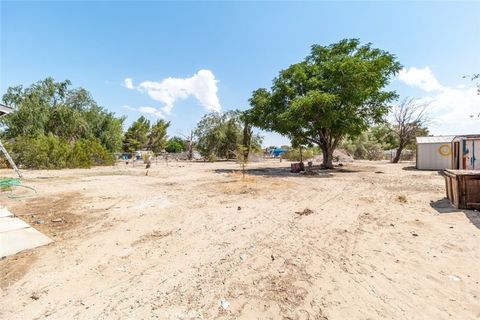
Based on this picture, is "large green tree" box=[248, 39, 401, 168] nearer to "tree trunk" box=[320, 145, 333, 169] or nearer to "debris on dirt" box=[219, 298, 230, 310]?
"tree trunk" box=[320, 145, 333, 169]

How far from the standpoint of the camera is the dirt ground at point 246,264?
2.84 m

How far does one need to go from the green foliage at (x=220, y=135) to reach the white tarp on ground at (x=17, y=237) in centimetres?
3093

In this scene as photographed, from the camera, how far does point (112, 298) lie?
3016mm

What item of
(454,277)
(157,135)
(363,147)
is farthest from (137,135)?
(454,277)

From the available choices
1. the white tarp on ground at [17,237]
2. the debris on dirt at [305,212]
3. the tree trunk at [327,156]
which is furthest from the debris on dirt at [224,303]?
the tree trunk at [327,156]

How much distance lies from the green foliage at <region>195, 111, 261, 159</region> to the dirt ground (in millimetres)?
29943

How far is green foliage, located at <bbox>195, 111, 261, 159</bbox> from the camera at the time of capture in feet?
121

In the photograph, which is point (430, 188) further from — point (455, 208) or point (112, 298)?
point (112, 298)

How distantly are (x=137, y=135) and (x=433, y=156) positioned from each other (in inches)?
1862

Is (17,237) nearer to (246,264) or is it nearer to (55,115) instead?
(246,264)

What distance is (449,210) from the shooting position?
6727 millimetres

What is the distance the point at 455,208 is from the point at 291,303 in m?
6.23

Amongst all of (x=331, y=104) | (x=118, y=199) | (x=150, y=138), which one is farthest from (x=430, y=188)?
(x=150, y=138)

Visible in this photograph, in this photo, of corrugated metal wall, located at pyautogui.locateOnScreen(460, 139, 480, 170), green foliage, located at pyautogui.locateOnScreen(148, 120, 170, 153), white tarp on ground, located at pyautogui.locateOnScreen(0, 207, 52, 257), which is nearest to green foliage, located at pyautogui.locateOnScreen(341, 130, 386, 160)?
corrugated metal wall, located at pyautogui.locateOnScreen(460, 139, 480, 170)
